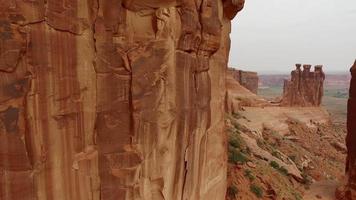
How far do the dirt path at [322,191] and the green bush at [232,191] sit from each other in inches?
251

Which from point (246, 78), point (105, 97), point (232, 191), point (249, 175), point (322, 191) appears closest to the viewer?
point (105, 97)

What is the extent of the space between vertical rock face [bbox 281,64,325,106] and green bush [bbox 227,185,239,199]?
45.4 meters

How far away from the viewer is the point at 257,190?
1673 cm

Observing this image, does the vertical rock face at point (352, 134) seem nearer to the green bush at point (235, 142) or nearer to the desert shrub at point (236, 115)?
the green bush at point (235, 142)

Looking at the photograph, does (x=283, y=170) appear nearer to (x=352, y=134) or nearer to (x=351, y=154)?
(x=351, y=154)

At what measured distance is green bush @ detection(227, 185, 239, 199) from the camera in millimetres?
15734

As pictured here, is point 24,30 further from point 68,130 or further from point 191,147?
point 191,147

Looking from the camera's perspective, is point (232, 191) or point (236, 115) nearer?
point (232, 191)

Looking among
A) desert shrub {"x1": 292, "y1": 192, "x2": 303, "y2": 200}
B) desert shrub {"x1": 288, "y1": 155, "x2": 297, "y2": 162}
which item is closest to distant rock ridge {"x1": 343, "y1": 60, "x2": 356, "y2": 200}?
desert shrub {"x1": 292, "y1": 192, "x2": 303, "y2": 200}

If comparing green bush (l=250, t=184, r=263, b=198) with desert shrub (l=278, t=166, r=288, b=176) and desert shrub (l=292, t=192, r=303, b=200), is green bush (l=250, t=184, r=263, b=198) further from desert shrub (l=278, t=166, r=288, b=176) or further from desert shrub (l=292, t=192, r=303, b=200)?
desert shrub (l=278, t=166, r=288, b=176)

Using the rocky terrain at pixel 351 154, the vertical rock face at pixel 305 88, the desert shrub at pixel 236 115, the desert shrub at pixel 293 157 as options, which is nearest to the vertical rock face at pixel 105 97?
the rocky terrain at pixel 351 154

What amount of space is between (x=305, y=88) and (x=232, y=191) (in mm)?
49190

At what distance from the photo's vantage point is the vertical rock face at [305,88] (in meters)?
58.6

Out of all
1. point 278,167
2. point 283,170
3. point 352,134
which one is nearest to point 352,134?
point 352,134
